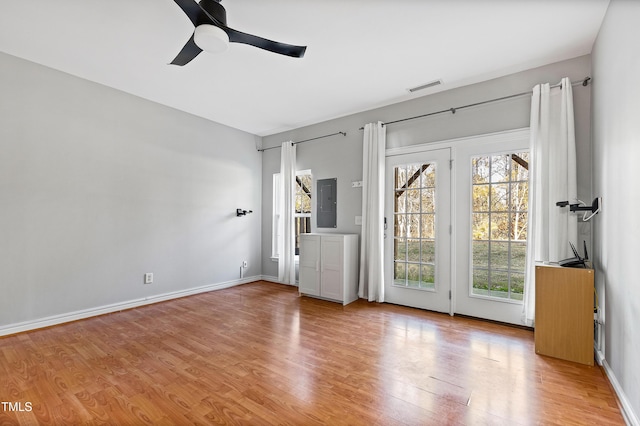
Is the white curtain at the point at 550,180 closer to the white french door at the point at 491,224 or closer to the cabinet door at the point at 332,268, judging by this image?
the white french door at the point at 491,224

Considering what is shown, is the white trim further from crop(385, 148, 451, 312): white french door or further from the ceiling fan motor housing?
the ceiling fan motor housing

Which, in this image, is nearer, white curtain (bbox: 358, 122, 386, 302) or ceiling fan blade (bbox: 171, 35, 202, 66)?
ceiling fan blade (bbox: 171, 35, 202, 66)

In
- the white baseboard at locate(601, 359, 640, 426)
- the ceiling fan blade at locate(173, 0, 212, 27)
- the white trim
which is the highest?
the ceiling fan blade at locate(173, 0, 212, 27)

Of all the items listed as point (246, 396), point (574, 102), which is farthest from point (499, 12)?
point (246, 396)

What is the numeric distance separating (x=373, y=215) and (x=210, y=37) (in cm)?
291

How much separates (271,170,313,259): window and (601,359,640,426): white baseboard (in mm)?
4007

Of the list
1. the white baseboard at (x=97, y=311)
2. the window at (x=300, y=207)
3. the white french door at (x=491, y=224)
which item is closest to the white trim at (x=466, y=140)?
the white french door at (x=491, y=224)

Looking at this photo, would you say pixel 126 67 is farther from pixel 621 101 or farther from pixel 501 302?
pixel 501 302

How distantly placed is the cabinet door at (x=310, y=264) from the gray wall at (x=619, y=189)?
310 centimetres

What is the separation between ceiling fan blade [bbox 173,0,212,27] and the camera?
188 centimetres

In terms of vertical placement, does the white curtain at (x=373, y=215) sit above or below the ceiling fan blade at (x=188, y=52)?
below

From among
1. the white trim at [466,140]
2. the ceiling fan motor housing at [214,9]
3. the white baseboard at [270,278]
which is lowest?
the white baseboard at [270,278]

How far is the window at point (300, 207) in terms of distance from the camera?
5.42m

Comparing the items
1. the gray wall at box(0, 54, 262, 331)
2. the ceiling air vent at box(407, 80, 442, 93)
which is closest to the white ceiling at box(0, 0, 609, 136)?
the ceiling air vent at box(407, 80, 442, 93)
